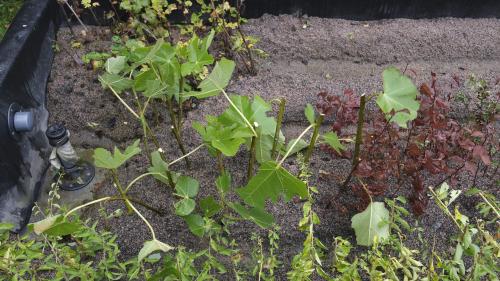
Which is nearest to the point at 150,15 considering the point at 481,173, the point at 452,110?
the point at 452,110

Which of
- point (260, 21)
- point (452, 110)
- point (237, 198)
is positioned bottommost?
point (237, 198)

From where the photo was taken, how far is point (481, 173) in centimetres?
246

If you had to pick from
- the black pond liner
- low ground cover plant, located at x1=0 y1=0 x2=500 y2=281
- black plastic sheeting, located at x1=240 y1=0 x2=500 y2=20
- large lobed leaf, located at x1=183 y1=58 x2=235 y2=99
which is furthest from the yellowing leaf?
black plastic sheeting, located at x1=240 y1=0 x2=500 y2=20

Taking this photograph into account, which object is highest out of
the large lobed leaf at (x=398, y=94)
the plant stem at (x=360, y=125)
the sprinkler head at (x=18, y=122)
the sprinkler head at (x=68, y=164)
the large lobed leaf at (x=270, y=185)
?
the large lobed leaf at (x=398, y=94)

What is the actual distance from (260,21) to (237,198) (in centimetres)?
176

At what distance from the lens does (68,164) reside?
247cm

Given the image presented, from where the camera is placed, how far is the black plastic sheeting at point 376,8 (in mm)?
3566

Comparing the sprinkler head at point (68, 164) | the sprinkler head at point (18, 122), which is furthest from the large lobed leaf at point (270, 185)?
the sprinkler head at point (18, 122)

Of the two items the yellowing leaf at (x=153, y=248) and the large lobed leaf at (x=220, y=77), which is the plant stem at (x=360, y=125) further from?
the yellowing leaf at (x=153, y=248)

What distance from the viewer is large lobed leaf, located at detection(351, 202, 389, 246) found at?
1980 millimetres

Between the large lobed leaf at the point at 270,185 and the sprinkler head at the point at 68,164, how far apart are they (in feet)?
3.72

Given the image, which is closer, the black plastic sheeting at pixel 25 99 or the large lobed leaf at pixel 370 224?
the large lobed leaf at pixel 370 224

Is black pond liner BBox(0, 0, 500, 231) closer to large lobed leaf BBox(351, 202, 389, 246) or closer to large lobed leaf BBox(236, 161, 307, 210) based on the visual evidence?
large lobed leaf BBox(236, 161, 307, 210)

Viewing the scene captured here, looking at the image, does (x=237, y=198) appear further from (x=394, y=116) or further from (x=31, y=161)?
(x=31, y=161)
